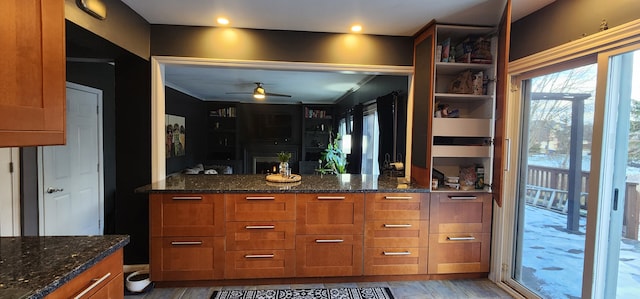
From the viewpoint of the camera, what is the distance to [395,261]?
265cm

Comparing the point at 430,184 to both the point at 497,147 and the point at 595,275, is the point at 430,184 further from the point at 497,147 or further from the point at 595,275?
the point at 595,275

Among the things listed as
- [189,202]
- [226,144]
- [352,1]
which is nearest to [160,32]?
[189,202]

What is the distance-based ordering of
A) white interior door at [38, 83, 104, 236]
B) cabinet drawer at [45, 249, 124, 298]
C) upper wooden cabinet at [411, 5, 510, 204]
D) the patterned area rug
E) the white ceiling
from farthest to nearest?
white interior door at [38, 83, 104, 236] < upper wooden cabinet at [411, 5, 510, 204] < the patterned area rug < the white ceiling < cabinet drawer at [45, 249, 124, 298]

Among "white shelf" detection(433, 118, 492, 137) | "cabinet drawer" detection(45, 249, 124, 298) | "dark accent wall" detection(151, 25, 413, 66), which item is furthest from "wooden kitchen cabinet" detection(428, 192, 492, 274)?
"cabinet drawer" detection(45, 249, 124, 298)

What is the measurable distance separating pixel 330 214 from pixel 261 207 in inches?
22.3

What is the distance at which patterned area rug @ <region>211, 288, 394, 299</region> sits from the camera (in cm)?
241

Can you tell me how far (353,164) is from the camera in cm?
525

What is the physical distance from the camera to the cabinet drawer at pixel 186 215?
242 cm

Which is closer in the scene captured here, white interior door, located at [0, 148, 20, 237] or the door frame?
the door frame

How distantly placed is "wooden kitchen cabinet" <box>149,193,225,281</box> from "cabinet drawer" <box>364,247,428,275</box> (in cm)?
122

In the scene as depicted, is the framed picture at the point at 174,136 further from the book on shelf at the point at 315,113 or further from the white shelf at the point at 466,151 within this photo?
the white shelf at the point at 466,151

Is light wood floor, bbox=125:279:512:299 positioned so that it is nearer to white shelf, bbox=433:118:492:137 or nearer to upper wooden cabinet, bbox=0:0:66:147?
white shelf, bbox=433:118:492:137

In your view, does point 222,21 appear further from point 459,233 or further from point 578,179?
point 578,179

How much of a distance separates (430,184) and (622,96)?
1.33 m
